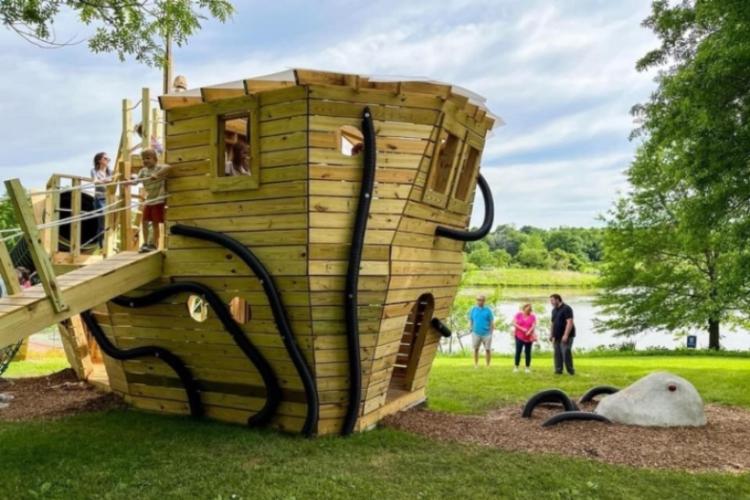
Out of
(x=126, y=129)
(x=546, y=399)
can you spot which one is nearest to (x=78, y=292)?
(x=126, y=129)

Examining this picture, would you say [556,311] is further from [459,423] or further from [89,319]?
[89,319]

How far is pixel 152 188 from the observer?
7828 millimetres

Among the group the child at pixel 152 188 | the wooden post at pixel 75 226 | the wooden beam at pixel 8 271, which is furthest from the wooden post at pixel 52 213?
the wooden beam at pixel 8 271

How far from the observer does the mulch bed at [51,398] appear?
9.14 metres

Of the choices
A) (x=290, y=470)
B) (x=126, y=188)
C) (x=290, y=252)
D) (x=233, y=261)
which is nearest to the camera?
(x=290, y=470)

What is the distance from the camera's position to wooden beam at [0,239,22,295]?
548 centimetres

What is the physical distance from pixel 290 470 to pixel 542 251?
69.7 meters

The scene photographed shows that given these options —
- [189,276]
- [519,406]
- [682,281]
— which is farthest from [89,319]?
[682,281]

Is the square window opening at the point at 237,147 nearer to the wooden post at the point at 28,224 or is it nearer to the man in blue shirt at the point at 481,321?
the wooden post at the point at 28,224

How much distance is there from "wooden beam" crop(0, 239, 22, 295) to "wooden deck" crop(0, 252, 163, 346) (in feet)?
0.33

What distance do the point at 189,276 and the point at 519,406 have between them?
598 cm

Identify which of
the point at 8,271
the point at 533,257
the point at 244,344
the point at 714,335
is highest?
the point at 533,257

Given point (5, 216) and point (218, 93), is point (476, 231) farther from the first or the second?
point (5, 216)

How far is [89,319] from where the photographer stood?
8719 mm
